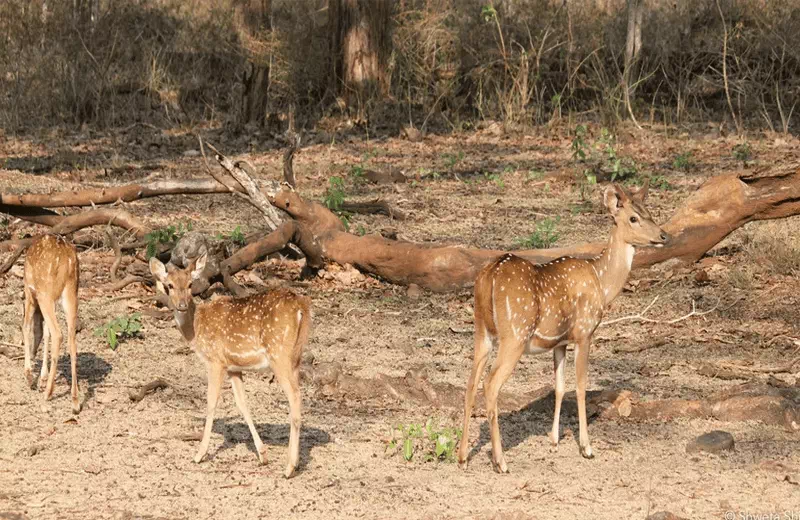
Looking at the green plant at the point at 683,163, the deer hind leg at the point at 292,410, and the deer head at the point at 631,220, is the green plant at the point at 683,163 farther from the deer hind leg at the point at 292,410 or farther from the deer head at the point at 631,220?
the deer hind leg at the point at 292,410

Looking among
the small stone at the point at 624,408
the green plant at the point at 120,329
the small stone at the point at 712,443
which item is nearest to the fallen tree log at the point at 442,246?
the green plant at the point at 120,329

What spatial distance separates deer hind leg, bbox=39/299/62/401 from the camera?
8.41 meters

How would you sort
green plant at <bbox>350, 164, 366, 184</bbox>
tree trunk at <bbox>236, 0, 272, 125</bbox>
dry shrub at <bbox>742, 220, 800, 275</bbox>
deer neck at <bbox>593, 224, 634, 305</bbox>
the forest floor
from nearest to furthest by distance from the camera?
the forest floor
deer neck at <bbox>593, 224, 634, 305</bbox>
dry shrub at <bbox>742, 220, 800, 275</bbox>
green plant at <bbox>350, 164, 366, 184</bbox>
tree trunk at <bbox>236, 0, 272, 125</bbox>

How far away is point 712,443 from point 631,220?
1572 mm

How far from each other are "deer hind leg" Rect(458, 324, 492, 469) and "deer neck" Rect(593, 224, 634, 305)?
1.02 metres

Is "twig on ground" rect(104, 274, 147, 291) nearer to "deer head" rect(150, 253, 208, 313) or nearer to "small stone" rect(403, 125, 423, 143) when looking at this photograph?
"deer head" rect(150, 253, 208, 313)

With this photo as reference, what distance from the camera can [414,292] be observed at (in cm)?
1186

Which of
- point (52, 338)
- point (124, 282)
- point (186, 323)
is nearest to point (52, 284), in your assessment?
point (52, 338)

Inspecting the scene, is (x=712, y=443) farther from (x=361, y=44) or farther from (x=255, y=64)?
(x=361, y=44)

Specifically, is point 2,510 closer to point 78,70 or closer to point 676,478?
point 676,478

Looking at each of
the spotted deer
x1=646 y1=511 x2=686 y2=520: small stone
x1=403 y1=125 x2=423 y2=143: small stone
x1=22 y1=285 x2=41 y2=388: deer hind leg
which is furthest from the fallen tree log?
x1=403 y1=125 x2=423 y2=143: small stone

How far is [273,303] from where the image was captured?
7348 mm

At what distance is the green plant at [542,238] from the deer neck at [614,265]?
493cm

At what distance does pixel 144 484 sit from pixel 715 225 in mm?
6608
